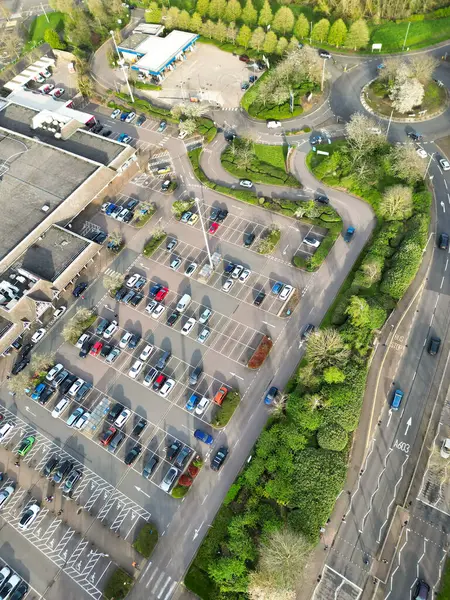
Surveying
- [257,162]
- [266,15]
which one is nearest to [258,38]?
[266,15]

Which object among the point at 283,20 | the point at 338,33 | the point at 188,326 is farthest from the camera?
the point at 283,20

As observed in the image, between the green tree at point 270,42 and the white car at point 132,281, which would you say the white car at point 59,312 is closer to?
the white car at point 132,281

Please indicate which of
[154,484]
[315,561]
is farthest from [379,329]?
[154,484]

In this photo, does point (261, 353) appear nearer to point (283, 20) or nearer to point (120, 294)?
point (120, 294)

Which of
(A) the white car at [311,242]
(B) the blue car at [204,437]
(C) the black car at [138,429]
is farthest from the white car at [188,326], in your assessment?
(A) the white car at [311,242]

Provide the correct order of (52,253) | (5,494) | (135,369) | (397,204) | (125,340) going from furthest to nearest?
1. (52,253)
2. (397,204)
3. (125,340)
4. (135,369)
5. (5,494)
